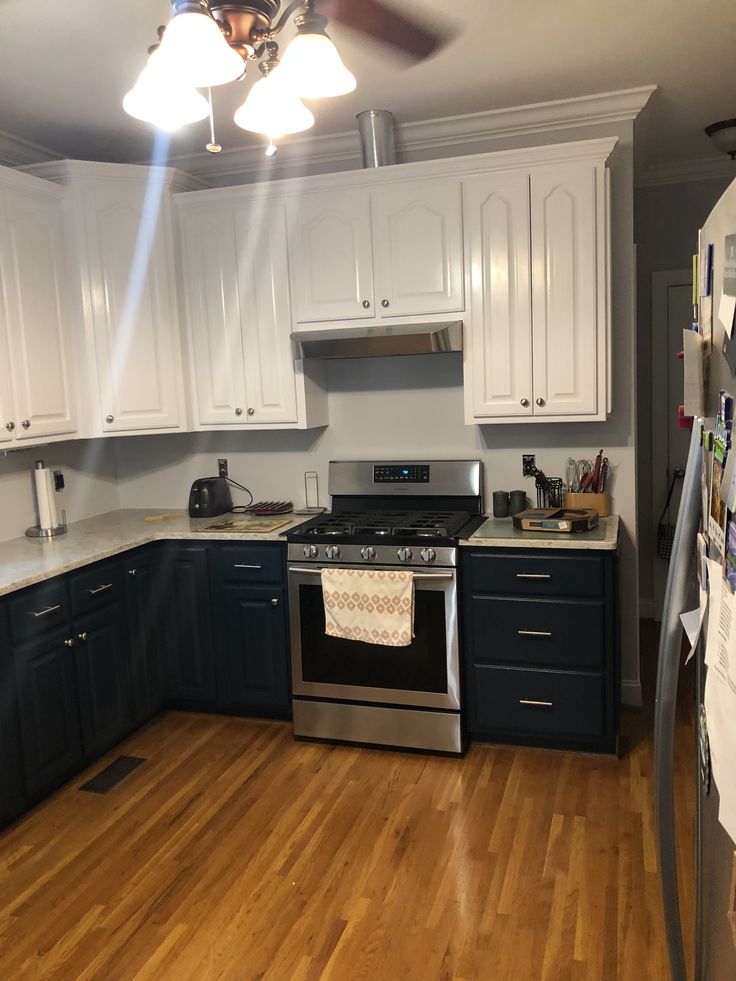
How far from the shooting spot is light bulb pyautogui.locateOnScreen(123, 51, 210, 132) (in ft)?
5.08

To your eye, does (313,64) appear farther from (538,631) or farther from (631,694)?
(631,694)

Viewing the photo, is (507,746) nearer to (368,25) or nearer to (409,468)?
(409,468)

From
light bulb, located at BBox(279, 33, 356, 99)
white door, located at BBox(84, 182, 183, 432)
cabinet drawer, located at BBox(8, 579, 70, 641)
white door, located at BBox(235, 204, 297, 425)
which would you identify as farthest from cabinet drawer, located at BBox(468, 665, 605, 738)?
light bulb, located at BBox(279, 33, 356, 99)

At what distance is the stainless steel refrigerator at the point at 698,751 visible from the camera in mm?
1059

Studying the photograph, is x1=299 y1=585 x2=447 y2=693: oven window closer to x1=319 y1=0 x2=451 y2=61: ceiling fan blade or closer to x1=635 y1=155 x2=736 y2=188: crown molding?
x1=319 y1=0 x2=451 y2=61: ceiling fan blade

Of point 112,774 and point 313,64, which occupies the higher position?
point 313,64

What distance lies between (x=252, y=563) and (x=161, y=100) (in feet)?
6.91

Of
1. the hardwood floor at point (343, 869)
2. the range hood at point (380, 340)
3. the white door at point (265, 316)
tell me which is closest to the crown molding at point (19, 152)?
the white door at point (265, 316)

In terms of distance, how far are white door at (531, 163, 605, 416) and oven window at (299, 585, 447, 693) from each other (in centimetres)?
97

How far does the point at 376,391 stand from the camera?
3760 mm

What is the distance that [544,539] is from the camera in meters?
3.00

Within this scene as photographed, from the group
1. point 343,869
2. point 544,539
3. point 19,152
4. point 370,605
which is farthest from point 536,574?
point 19,152

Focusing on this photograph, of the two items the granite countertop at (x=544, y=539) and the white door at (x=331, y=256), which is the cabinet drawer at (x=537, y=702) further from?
the white door at (x=331, y=256)

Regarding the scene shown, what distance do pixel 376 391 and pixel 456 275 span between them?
2.39ft
